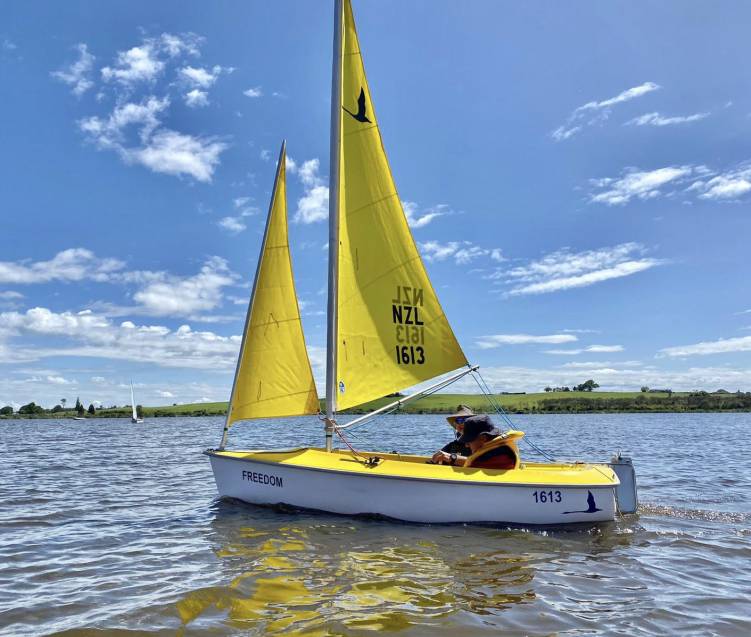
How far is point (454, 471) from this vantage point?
10.9 m

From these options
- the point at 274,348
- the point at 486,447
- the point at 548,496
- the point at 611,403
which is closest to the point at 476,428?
the point at 486,447

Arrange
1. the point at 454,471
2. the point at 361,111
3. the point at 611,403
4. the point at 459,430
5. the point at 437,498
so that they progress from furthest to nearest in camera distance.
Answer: the point at 611,403 < the point at 361,111 < the point at 459,430 < the point at 454,471 < the point at 437,498

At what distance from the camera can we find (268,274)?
13078mm

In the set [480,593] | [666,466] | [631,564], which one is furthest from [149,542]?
[666,466]

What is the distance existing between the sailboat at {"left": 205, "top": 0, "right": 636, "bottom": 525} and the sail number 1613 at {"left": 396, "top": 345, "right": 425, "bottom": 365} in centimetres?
3

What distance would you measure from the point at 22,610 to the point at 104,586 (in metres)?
1.08

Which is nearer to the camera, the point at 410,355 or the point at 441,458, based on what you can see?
the point at 441,458

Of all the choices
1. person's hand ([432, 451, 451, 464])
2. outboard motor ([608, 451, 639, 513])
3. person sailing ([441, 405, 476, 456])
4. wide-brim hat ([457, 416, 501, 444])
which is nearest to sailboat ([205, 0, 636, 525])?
outboard motor ([608, 451, 639, 513])

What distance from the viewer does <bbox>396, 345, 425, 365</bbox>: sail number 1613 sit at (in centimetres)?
1328

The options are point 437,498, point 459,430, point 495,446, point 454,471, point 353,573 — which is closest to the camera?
point 353,573

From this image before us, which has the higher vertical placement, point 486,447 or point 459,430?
point 459,430

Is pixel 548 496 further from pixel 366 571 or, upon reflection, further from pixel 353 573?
pixel 353 573

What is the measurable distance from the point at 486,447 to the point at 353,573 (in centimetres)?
404

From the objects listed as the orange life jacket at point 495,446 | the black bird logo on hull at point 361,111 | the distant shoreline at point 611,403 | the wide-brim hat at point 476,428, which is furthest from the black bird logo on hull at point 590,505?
the distant shoreline at point 611,403
